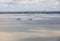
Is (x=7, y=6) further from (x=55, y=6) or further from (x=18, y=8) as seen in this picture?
(x=55, y=6)

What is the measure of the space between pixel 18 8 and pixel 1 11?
1472mm

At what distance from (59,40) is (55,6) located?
10018 mm

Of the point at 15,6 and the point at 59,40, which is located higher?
the point at 15,6

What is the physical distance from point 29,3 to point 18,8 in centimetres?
105

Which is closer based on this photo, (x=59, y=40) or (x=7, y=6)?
(x=59, y=40)

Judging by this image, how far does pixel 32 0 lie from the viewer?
561 inches

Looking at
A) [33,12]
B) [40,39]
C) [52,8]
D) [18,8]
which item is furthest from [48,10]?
[40,39]

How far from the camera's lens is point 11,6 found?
14.1m

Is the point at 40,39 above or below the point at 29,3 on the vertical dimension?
below

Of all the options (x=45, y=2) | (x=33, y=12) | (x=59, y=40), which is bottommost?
(x=59, y=40)

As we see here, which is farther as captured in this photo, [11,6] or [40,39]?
[11,6]

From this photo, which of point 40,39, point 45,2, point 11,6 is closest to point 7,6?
point 11,6

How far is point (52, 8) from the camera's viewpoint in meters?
14.1

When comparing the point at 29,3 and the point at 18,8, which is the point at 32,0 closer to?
the point at 29,3
